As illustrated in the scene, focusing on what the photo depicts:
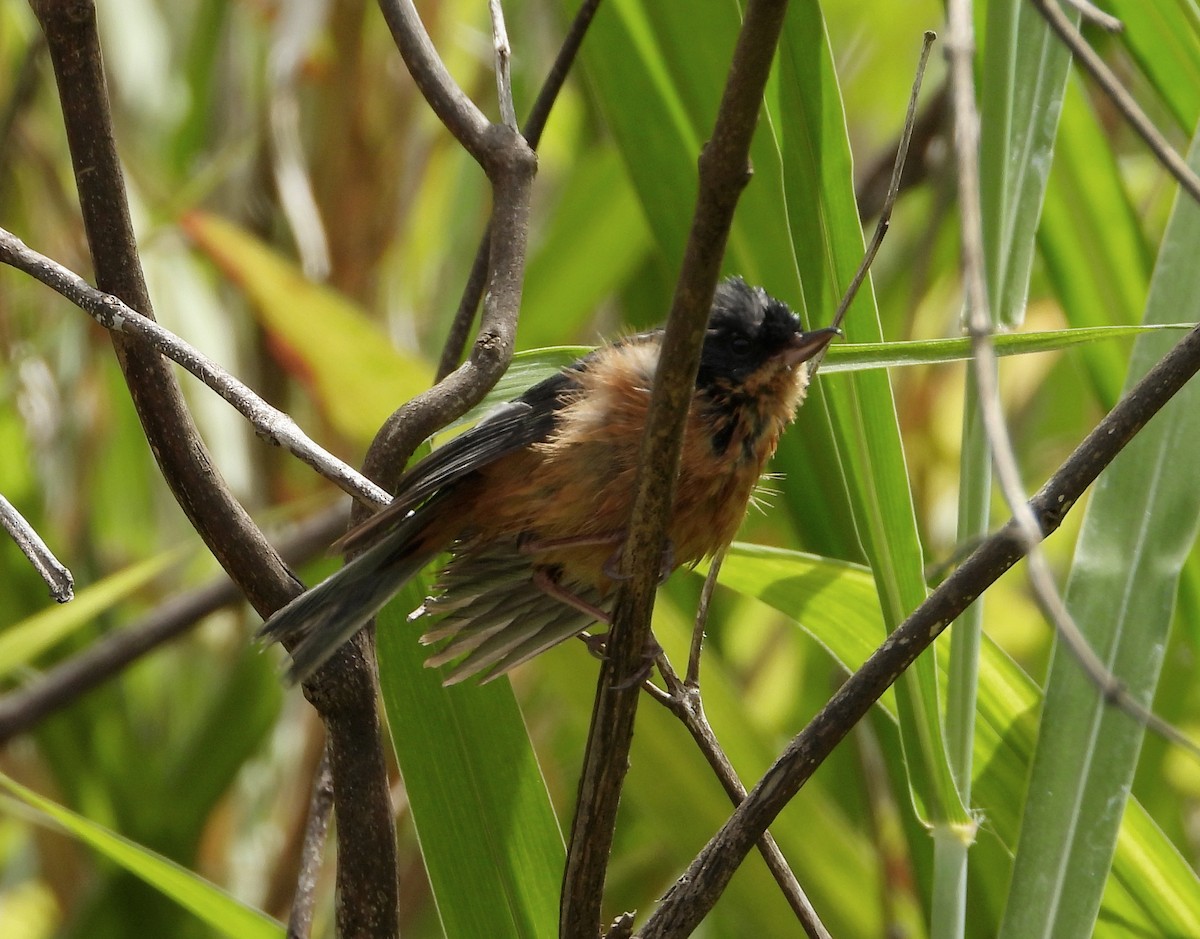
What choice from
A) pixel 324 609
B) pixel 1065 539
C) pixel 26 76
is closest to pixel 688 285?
pixel 324 609

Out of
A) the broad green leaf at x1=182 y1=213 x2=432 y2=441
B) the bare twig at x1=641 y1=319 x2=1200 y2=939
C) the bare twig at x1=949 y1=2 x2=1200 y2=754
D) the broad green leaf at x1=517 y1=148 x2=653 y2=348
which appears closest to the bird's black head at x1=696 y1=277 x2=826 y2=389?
the broad green leaf at x1=182 y1=213 x2=432 y2=441

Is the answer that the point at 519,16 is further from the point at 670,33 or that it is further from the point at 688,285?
the point at 688,285

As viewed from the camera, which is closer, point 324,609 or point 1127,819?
point 324,609

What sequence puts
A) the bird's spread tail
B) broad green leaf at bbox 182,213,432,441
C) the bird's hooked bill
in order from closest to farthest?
the bird's spread tail, the bird's hooked bill, broad green leaf at bbox 182,213,432,441

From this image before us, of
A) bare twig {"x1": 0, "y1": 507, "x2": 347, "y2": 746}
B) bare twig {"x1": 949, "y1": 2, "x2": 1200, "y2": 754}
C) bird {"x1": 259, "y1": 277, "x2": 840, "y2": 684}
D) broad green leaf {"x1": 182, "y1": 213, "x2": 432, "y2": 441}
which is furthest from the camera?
bare twig {"x1": 0, "y1": 507, "x2": 347, "y2": 746}

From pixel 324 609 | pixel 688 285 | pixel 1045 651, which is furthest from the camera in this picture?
pixel 1045 651

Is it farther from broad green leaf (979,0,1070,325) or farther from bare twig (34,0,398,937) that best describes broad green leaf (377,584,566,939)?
broad green leaf (979,0,1070,325)
